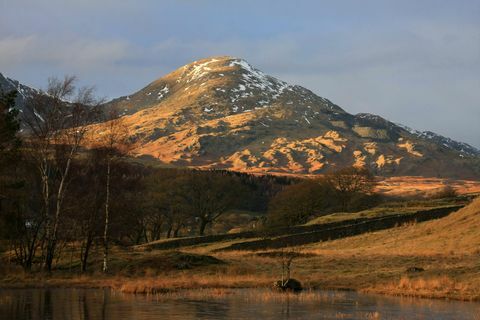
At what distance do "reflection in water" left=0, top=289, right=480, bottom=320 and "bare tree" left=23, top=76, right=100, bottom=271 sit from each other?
39.4 feet

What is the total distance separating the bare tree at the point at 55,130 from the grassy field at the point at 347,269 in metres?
5.15

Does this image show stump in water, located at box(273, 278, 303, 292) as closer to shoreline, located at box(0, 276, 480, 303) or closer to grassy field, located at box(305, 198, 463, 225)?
shoreline, located at box(0, 276, 480, 303)

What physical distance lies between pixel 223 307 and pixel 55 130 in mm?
21606

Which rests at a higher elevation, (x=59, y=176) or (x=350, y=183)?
(x=350, y=183)

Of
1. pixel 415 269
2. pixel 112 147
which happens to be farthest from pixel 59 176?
pixel 415 269

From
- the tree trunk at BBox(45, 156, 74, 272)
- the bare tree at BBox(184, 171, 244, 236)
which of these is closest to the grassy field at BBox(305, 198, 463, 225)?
the bare tree at BBox(184, 171, 244, 236)

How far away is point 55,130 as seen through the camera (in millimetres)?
44688

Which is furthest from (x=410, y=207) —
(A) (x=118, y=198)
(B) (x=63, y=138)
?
(B) (x=63, y=138)

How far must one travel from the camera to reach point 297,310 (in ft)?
88.5

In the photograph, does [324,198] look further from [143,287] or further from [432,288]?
[143,287]

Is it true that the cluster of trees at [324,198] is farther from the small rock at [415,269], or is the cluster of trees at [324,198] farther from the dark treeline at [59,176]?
the small rock at [415,269]

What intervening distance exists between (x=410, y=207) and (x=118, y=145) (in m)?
56.5

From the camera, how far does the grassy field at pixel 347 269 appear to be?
35.1 metres

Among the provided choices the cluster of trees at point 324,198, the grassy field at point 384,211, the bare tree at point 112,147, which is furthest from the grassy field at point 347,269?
the cluster of trees at point 324,198
